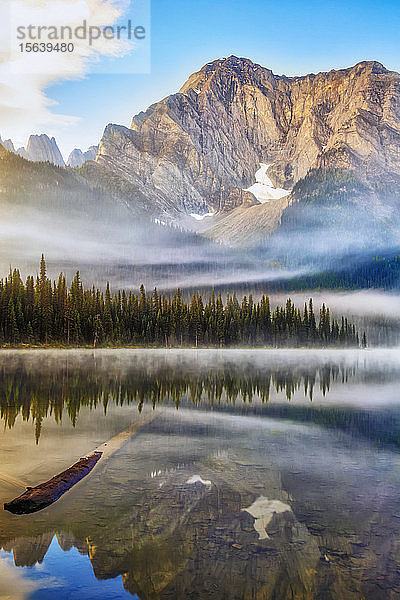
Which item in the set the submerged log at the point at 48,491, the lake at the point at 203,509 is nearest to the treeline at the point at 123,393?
the lake at the point at 203,509

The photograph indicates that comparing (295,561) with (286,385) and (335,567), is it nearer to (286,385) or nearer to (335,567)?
(335,567)

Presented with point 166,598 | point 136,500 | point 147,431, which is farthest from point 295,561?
point 147,431

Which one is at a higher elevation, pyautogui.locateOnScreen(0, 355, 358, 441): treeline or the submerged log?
the submerged log

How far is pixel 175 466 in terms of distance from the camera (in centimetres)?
1989

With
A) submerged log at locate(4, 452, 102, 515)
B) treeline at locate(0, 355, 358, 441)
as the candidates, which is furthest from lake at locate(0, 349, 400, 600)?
treeline at locate(0, 355, 358, 441)

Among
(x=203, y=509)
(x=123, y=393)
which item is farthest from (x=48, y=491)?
(x=123, y=393)

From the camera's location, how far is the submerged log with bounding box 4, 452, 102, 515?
14.8 metres

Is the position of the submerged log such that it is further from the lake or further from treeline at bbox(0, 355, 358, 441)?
treeline at bbox(0, 355, 358, 441)

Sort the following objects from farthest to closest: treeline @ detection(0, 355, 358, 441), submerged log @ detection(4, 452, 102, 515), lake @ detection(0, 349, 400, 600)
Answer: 1. treeline @ detection(0, 355, 358, 441)
2. submerged log @ detection(4, 452, 102, 515)
3. lake @ detection(0, 349, 400, 600)

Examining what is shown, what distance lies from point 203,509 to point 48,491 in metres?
4.65

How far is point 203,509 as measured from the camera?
49.7 ft

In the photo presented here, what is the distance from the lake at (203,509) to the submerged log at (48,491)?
0.28 m

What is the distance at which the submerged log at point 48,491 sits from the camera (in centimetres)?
1475

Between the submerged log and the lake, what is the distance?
0.28m
